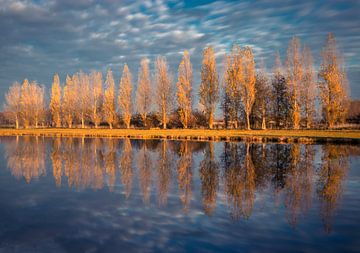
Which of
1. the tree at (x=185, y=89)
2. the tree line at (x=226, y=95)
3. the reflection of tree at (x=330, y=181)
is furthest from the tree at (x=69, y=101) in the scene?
the reflection of tree at (x=330, y=181)

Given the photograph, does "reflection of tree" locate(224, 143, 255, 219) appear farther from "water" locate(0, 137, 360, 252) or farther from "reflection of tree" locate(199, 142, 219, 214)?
"reflection of tree" locate(199, 142, 219, 214)

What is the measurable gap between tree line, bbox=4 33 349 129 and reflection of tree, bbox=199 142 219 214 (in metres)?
27.4

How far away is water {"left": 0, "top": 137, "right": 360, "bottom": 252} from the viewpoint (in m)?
7.16

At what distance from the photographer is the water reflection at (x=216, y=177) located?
10.6m

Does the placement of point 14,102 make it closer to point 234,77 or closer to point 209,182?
point 234,77

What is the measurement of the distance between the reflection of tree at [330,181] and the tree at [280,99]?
93.5ft

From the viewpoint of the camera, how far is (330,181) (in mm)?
13516

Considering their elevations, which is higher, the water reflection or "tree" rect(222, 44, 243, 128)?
"tree" rect(222, 44, 243, 128)

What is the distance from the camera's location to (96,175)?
15.2 meters

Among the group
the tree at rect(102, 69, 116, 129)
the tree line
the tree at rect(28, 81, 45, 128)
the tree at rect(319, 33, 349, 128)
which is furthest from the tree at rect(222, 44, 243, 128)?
the tree at rect(28, 81, 45, 128)

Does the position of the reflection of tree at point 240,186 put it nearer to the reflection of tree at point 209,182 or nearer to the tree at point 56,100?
the reflection of tree at point 209,182

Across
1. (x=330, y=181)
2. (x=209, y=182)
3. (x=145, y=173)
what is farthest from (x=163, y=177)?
(x=330, y=181)

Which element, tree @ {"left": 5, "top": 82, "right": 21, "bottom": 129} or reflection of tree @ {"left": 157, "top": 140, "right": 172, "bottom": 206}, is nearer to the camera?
reflection of tree @ {"left": 157, "top": 140, "right": 172, "bottom": 206}

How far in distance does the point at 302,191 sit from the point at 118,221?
22.5 feet
